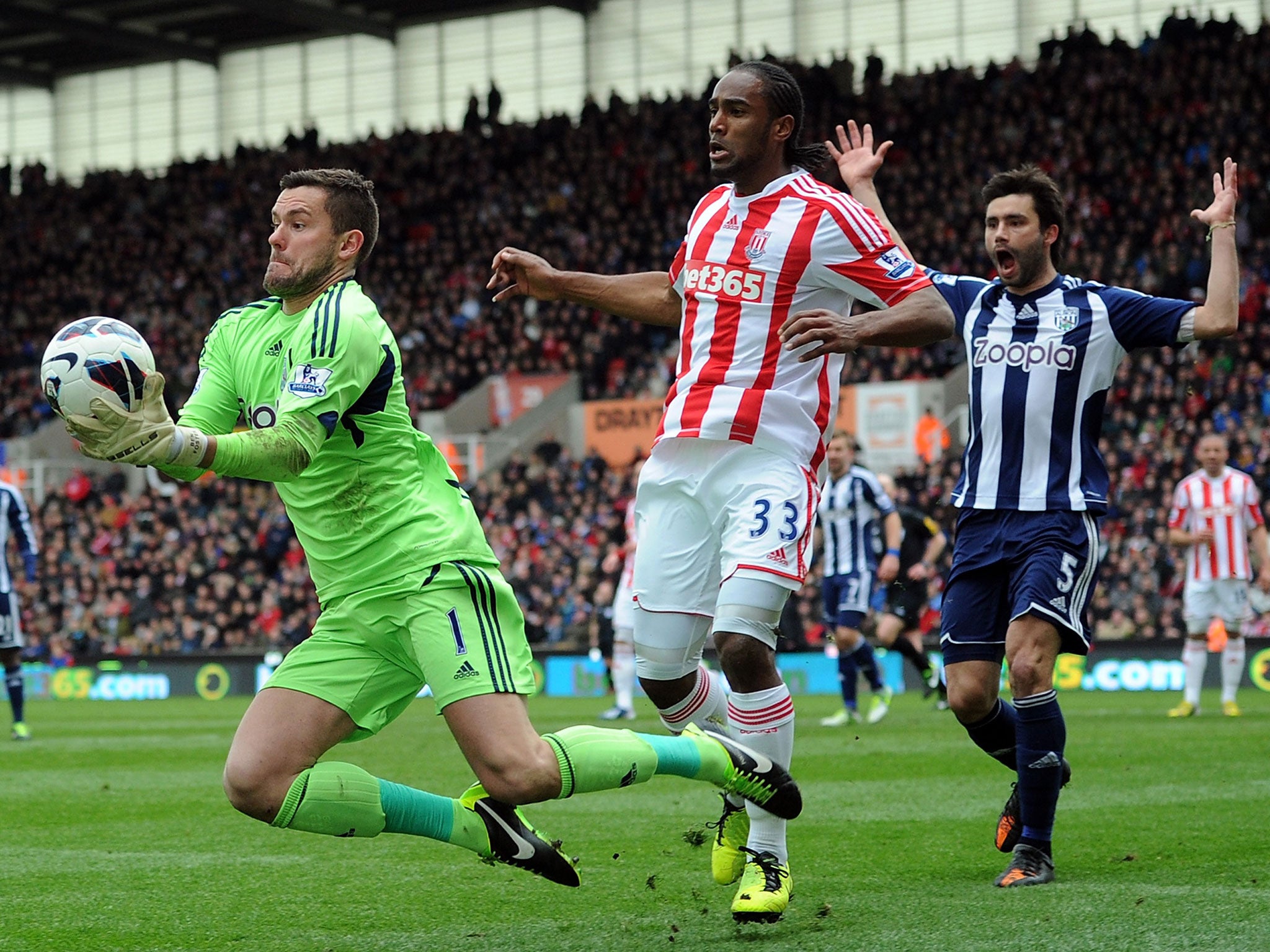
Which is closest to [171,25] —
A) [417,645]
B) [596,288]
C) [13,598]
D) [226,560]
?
[226,560]

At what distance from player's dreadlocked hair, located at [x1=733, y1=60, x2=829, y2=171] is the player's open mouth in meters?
0.84

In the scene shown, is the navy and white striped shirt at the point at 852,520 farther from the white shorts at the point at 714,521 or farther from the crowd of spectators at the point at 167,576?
the crowd of spectators at the point at 167,576

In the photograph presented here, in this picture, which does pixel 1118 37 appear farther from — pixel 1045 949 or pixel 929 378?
pixel 1045 949

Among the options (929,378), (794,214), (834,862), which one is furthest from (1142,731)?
(929,378)

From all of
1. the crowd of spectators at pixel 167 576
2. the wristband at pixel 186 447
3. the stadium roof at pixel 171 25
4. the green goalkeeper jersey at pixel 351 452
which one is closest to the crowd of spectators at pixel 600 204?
the stadium roof at pixel 171 25

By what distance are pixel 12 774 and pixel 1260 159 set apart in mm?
20452

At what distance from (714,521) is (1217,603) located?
1048 centimetres

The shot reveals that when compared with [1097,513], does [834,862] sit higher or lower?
lower

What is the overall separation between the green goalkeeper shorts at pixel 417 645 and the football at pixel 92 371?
3.44ft

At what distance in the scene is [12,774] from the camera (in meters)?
10.9

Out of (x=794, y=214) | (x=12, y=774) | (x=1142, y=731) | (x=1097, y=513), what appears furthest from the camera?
(x=1142, y=731)

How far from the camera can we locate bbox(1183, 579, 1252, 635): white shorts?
1435cm

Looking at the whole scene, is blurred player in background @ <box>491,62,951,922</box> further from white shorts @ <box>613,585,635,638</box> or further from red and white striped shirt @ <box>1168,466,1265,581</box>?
red and white striped shirt @ <box>1168,466,1265,581</box>

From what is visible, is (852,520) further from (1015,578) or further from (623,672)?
(1015,578)
